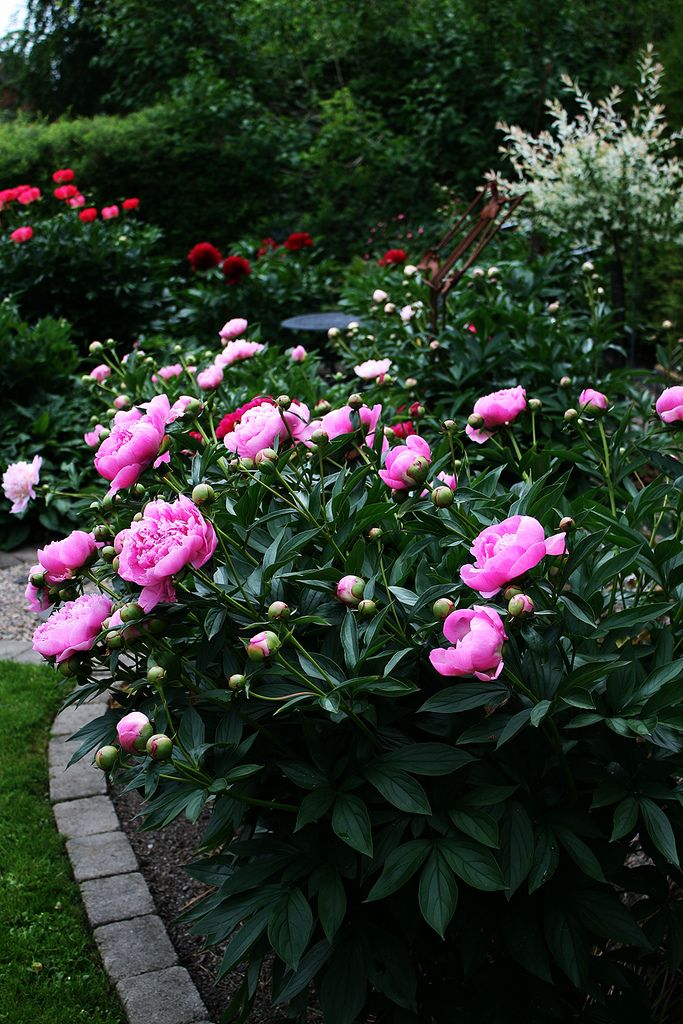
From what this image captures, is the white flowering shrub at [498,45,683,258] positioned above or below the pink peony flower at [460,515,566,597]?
below

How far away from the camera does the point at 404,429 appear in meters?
2.26

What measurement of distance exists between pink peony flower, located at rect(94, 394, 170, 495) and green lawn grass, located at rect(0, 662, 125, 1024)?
1.03 meters

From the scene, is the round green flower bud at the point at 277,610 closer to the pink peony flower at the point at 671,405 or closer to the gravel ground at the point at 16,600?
the pink peony flower at the point at 671,405

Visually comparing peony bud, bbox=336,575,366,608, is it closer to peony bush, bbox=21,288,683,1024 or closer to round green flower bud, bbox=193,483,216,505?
peony bush, bbox=21,288,683,1024

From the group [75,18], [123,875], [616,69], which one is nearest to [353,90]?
[616,69]

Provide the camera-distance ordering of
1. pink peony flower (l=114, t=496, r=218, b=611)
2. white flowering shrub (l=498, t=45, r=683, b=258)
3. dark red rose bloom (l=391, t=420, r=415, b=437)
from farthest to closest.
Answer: white flowering shrub (l=498, t=45, r=683, b=258) < dark red rose bloom (l=391, t=420, r=415, b=437) < pink peony flower (l=114, t=496, r=218, b=611)

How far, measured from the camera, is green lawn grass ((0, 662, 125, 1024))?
187 centimetres

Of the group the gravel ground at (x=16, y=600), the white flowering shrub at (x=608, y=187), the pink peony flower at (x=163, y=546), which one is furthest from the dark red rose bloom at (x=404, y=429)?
the white flowering shrub at (x=608, y=187)

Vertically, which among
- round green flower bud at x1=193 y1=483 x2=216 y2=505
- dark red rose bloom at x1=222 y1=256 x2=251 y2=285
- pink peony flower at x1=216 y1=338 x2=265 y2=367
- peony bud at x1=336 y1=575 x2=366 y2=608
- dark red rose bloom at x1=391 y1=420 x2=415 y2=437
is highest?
round green flower bud at x1=193 y1=483 x2=216 y2=505

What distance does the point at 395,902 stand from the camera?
56.2 inches

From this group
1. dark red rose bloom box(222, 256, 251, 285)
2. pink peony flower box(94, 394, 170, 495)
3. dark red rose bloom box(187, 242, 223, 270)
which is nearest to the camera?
pink peony flower box(94, 394, 170, 495)

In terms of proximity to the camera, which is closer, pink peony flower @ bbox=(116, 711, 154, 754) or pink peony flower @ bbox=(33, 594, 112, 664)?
pink peony flower @ bbox=(116, 711, 154, 754)

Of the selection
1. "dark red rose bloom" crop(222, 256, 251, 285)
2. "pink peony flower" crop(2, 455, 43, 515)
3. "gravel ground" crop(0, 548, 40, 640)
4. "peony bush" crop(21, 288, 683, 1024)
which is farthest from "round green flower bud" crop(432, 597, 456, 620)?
"dark red rose bloom" crop(222, 256, 251, 285)

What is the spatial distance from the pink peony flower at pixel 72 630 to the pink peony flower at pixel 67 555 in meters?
0.09
